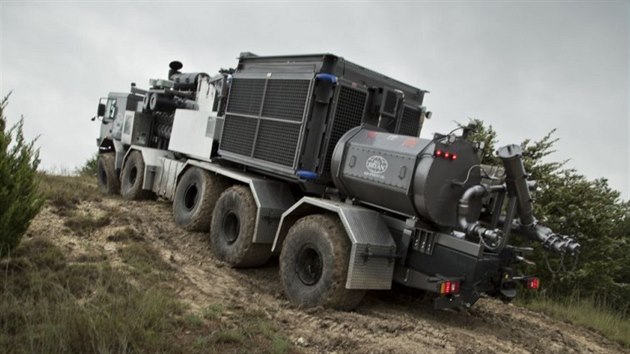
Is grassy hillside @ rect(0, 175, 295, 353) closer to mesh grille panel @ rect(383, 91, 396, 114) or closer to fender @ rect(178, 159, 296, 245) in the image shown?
fender @ rect(178, 159, 296, 245)

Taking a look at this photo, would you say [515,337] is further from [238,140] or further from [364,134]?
[238,140]

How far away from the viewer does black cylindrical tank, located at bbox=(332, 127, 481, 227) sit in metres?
6.21

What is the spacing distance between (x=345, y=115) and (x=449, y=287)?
111 inches

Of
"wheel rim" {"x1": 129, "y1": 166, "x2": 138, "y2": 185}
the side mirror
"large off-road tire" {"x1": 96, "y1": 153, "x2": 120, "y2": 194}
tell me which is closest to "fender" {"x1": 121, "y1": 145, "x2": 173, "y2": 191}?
"wheel rim" {"x1": 129, "y1": 166, "x2": 138, "y2": 185}

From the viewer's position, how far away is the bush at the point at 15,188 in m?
6.25

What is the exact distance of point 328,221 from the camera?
6777mm

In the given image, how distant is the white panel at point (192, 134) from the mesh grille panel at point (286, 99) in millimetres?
1736

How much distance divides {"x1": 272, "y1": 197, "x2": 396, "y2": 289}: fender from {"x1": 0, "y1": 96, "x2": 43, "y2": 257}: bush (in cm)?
340

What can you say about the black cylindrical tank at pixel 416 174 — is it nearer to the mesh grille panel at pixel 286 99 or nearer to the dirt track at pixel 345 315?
the mesh grille panel at pixel 286 99

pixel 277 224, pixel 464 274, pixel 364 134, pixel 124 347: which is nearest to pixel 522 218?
pixel 464 274

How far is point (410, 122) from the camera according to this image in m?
8.56

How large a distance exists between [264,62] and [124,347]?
5.58 meters

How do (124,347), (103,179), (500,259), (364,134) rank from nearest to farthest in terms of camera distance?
(124,347) < (500,259) < (364,134) < (103,179)

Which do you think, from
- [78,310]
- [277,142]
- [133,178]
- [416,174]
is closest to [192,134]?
[277,142]
